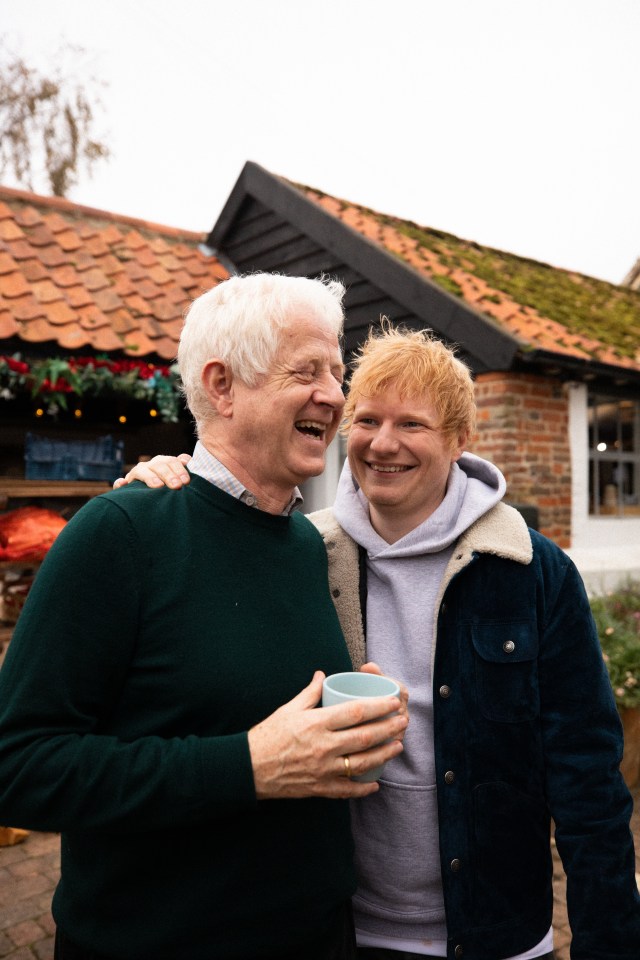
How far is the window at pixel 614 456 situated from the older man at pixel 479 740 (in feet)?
17.5

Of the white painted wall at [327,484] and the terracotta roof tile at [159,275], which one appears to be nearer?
the terracotta roof tile at [159,275]

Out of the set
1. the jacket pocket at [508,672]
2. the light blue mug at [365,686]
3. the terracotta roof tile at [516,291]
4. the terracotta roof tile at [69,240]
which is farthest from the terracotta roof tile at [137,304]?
the light blue mug at [365,686]

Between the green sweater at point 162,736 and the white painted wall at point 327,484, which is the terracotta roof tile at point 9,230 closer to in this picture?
the white painted wall at point 327,484

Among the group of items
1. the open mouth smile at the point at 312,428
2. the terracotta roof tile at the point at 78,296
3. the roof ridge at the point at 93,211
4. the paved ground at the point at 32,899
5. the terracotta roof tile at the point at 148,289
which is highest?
the roof ridge at the point at 93,211

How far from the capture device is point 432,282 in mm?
5539

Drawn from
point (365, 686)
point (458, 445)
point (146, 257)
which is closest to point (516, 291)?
point (146, 257)

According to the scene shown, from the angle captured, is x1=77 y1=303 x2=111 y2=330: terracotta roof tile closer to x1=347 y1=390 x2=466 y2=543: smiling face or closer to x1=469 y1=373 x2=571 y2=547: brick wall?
x1=469 y1=373 x2=571 y2=547: brick wall

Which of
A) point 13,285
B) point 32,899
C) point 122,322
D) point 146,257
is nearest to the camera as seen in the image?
point 32,899

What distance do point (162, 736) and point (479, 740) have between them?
28.1 inches

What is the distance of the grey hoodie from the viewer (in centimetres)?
148

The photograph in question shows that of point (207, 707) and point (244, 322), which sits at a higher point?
point (244, 322)

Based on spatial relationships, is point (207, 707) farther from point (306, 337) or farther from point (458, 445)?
point (458, 445)

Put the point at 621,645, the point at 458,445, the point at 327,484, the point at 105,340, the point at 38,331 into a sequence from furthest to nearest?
1. the point at 327,484
2. the point at 105,340
3. the point at 38,331
4. the point at 621,645
5. the point at 458,445

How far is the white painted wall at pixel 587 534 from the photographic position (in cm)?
589
